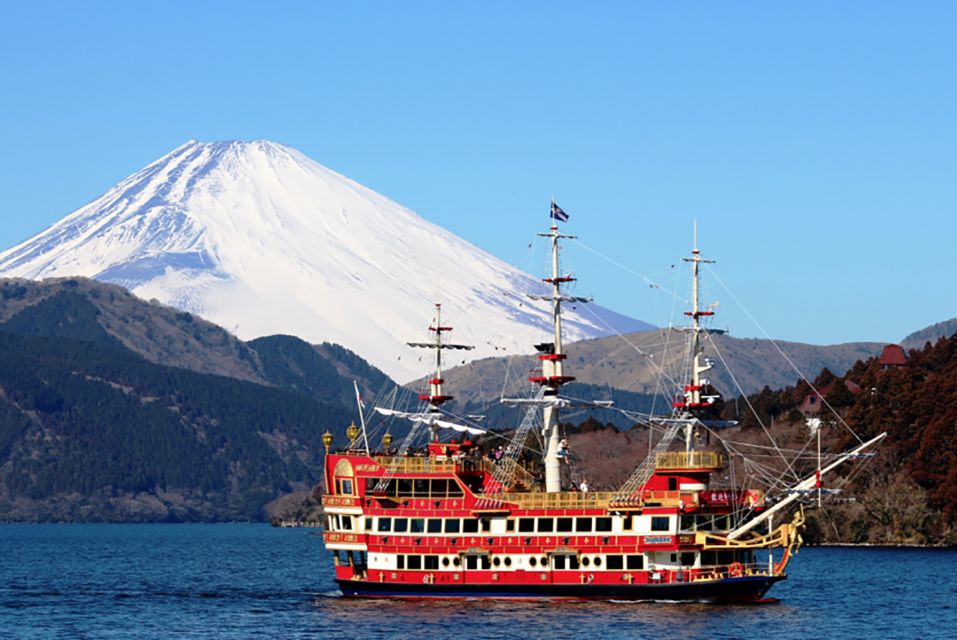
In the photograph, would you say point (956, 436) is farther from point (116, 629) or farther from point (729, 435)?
point (116, 629)

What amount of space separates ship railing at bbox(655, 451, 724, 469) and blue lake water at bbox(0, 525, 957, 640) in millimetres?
5298

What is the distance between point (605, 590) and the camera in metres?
68.1

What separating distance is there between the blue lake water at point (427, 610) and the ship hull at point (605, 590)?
0.43 meters

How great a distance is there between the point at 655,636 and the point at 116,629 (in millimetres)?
20989

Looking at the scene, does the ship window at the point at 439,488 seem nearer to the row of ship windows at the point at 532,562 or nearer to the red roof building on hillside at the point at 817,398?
the row of ship windows at the point at 532,562

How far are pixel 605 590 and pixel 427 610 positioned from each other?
6.81 meters

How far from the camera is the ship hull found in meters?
67.4

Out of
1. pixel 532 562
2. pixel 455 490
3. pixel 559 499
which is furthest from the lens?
pixel 455 490

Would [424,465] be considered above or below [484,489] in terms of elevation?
above

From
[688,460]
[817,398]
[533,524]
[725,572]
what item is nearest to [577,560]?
[533,524]

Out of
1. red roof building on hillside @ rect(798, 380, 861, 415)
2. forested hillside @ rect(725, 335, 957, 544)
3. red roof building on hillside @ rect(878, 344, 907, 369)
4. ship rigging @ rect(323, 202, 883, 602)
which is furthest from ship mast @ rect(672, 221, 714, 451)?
red roof building on hillside @ rect(878, 344, 907, 369)

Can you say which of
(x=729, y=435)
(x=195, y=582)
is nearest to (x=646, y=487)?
(x=195, y=582)

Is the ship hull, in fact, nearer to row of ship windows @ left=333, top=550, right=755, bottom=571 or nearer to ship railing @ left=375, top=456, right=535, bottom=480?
row of ship windows @ left=333, top=550, right=755, bottom=571

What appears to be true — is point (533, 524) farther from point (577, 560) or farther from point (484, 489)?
point (484, 489)
